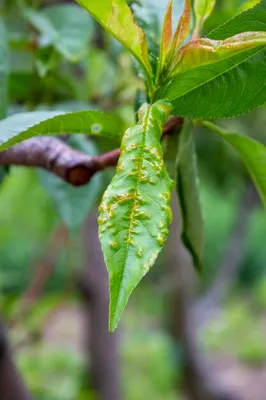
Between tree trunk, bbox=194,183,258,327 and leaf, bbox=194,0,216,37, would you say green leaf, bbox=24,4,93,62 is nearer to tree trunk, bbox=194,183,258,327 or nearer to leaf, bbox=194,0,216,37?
leaf, bbox=194,0,216,37

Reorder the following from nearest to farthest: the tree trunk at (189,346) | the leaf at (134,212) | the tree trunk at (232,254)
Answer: the leaf at (134,212) → the tree trunk at (189,346) → the tree trunk at (232,254)

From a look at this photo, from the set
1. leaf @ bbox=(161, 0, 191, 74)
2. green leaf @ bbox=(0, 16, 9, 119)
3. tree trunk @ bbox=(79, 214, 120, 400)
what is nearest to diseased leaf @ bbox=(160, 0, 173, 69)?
leaf @ bbox=(161, 0, 191, 74)

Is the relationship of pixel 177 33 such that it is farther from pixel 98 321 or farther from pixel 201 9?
pixel 98 321

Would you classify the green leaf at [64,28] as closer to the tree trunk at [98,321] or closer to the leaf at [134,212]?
the leaf at [134,212]

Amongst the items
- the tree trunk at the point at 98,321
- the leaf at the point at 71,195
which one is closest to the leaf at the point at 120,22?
the leaf at the point at 71,195

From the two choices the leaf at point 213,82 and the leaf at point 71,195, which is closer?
the leaf at point 213,82

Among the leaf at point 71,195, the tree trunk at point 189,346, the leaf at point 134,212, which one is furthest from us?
the tree trunk at point 189,346

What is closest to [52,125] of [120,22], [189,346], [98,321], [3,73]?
[120,22]

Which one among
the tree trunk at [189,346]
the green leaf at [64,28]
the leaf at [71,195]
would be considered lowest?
the tree trunk at [189,346]
